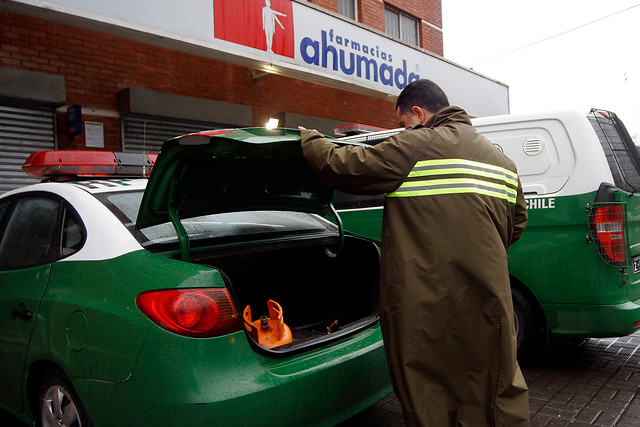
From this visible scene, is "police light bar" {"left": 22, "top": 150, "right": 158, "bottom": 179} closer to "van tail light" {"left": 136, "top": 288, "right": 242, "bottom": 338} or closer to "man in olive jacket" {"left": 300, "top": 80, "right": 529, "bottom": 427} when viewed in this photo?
"van tail light" {"left": 136, "top": 288, "right": 242, "bottom": 338}

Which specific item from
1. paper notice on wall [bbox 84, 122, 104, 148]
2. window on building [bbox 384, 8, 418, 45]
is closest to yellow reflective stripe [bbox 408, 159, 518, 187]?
paper notice on wall [bbox 84, 122, 104, 148]

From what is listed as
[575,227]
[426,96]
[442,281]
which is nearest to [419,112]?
[426,96]

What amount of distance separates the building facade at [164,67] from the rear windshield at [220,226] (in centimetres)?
305

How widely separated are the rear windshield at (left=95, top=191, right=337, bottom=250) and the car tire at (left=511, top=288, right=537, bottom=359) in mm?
1714

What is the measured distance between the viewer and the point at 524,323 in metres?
Answer: 4.12

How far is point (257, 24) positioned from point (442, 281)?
17.4 ft

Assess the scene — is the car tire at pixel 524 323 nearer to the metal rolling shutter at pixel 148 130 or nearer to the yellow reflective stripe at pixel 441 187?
the yellow reflective stripe at pixel 441 187

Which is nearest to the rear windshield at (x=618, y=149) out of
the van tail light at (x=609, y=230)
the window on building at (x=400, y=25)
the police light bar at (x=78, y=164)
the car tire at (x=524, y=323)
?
the van tail light at (x=609, y=230)

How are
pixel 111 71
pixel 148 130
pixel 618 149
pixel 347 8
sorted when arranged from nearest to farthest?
pixel 618 149, pixel 111 71, pixel 148 130, pixel 347 8

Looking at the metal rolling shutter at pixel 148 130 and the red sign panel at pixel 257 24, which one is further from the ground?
the red sign panel at pixel 257 24

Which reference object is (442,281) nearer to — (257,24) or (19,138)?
(257,24)

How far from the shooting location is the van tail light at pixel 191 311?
210 cm

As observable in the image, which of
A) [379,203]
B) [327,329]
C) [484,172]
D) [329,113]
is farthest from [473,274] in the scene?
[329,113]

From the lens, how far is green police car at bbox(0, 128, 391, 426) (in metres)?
2.08
